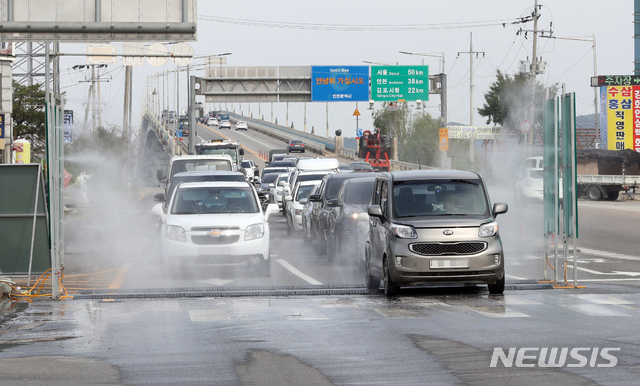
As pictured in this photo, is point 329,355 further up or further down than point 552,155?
further down

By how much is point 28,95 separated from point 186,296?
164 ft

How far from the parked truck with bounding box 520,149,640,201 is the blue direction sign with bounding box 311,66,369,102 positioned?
17.7 meters

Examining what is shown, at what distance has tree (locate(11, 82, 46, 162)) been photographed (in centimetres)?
6066

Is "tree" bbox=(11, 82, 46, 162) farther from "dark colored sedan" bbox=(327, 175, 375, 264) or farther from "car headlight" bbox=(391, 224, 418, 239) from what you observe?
"car headlight" bbox=(391, 224, 418, 239)

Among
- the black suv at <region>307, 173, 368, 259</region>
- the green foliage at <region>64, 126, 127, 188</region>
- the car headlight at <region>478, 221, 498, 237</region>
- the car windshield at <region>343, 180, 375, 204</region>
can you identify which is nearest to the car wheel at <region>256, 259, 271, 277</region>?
the car windshield at <region>343, 180, 375, 204</region>

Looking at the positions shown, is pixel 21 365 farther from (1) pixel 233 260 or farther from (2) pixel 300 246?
(2) pixel 300 246

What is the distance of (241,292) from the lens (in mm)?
14852

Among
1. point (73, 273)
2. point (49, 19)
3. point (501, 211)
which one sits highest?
point (49, 19)

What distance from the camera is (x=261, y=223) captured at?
17672 millimetres

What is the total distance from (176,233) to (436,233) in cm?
515

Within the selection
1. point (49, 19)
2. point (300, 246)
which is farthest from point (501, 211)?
point (300, 246)

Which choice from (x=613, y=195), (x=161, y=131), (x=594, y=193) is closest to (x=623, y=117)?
(x=613, y=195)

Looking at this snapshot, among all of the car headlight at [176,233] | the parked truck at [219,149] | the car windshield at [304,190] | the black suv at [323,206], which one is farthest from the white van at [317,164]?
the car headlight at [176,233]

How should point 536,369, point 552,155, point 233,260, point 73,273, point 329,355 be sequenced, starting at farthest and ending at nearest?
1. point 73,273
2. point 233,260
3. point 552,155
4. point 329,355
5. point 536,369
